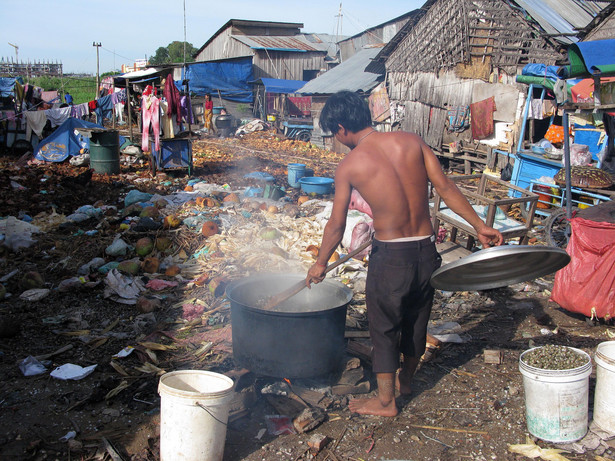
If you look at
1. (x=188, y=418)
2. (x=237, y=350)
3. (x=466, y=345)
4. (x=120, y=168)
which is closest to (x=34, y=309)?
(x=237, y=350)

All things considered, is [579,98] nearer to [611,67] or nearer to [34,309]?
[611,67]

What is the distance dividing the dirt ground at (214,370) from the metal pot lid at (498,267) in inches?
39.6

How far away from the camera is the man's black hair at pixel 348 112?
3096 mm

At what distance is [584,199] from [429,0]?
991cm

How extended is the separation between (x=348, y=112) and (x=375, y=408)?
2134mm

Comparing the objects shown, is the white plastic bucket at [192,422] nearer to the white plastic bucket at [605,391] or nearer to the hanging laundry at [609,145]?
the white plastic bucket at [605,391]

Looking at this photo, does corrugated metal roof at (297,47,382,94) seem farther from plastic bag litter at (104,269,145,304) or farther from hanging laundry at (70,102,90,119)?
plastic bag litter at (104,269,145,304)

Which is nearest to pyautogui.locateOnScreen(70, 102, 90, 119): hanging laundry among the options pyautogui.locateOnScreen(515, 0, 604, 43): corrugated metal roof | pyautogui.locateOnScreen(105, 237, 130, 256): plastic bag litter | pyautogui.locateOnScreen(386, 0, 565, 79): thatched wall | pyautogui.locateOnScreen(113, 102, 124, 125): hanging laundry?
pyautogui.locateOnScreen(113, 102, 124, 125): hanging laundry

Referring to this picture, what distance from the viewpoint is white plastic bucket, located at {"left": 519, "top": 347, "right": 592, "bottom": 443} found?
2861 millimetres

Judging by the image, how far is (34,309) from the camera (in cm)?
493

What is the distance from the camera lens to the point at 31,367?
12.2 ft

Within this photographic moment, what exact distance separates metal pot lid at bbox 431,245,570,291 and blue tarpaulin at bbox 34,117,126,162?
14.1 meters

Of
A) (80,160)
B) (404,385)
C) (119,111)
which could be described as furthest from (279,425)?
(119,111)

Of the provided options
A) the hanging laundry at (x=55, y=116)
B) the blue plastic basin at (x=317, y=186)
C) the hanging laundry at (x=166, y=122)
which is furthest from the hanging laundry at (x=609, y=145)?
the hanging laundry at (x=55, y=116)
